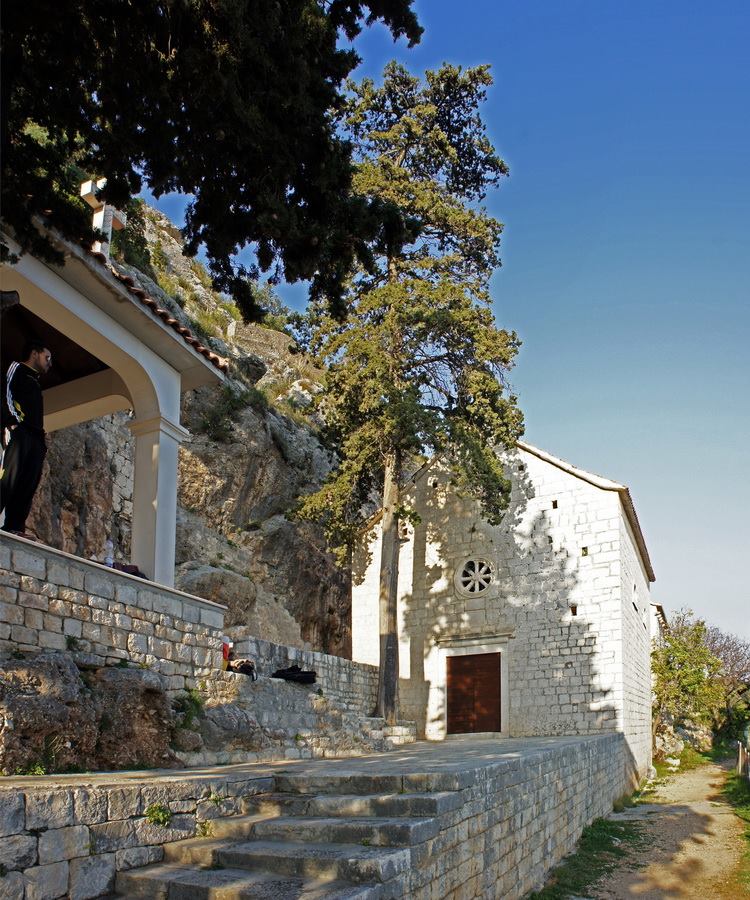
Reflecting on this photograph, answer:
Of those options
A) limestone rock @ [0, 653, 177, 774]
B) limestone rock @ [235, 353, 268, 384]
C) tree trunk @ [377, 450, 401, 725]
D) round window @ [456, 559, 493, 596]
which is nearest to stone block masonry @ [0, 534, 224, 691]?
limestone rock @ [0, 653, 177, 774]

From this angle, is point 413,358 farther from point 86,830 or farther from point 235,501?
point 86,830

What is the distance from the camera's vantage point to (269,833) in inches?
203

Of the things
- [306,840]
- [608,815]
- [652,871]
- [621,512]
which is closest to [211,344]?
[621,512]

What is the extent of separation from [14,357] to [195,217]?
5.06 m

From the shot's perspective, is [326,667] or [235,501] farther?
[235,501]

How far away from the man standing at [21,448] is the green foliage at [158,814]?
319 centimetres

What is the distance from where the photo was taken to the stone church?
17141 millimetres

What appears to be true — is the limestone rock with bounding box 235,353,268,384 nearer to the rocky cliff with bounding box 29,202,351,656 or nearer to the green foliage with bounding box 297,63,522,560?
the rocky cliff with bounding box 29,202,351,656

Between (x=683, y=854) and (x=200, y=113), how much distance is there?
10.6 meters

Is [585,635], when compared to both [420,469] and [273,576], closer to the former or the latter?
[420,469]

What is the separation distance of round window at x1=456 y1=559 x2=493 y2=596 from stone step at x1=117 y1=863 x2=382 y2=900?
14.5m

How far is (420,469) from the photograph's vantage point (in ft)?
63.8

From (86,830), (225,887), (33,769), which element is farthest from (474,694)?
(86,830)

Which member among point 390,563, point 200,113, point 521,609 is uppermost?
point 200,113
